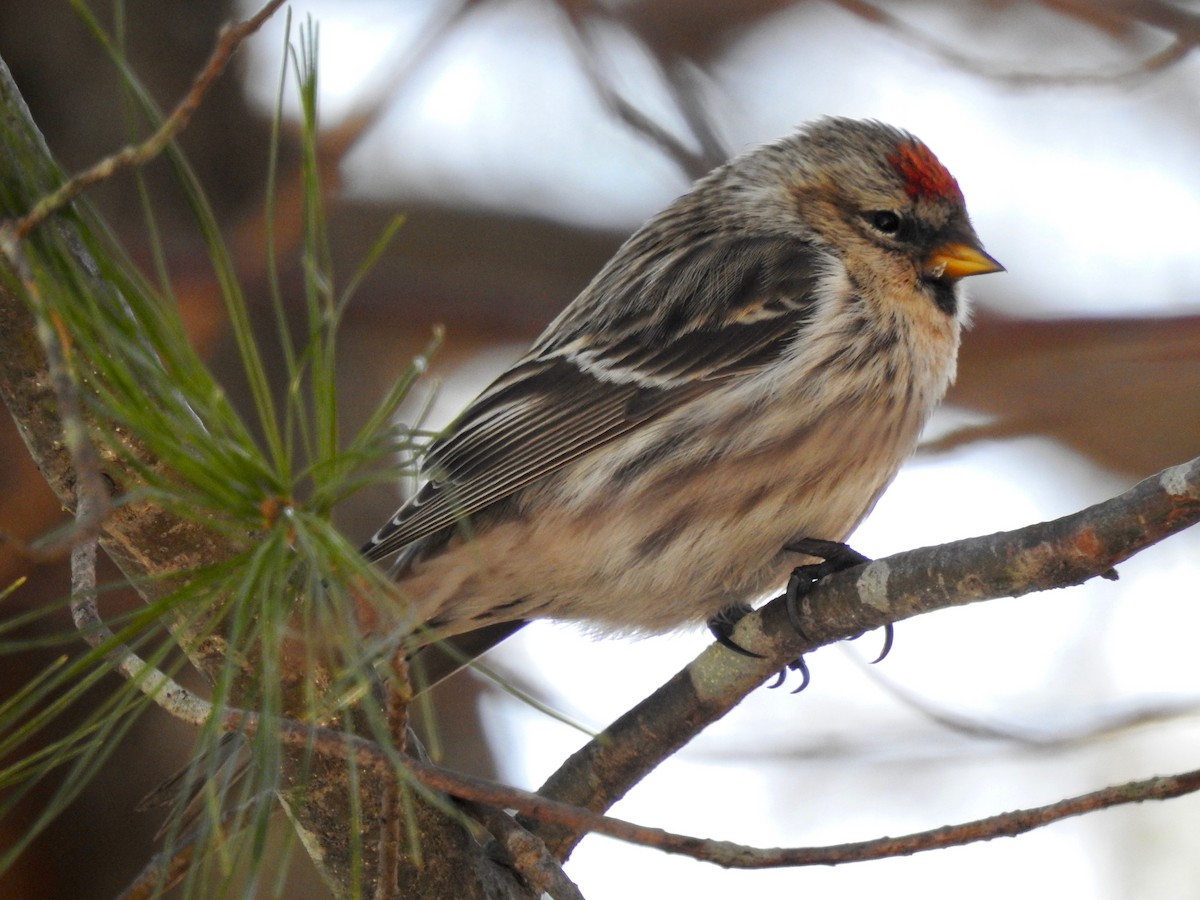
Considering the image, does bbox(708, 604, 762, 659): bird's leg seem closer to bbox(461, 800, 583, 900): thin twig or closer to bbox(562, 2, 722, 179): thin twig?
bbox(461, 800, 583, 900): thin twig

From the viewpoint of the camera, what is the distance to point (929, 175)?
10.3 ft

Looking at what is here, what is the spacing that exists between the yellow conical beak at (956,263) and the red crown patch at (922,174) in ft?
0.54

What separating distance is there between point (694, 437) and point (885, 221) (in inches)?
31.7

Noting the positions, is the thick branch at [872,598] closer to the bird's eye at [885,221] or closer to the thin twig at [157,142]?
the thin twig at [157,142]

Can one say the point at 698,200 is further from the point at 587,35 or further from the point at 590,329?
the point at 587,35

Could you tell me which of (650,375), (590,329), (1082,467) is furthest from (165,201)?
(1082,467)

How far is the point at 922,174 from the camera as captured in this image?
314 cm

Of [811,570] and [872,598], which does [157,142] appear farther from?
[811,570]

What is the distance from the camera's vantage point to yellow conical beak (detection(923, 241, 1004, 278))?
303cm

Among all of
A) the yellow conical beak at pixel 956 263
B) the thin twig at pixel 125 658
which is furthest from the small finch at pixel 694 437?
the thin twig at pixel 125 658

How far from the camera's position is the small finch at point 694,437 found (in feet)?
8.78

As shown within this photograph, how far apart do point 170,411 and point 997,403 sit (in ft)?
8.83

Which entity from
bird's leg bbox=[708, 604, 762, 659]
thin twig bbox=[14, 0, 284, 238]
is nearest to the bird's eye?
bird's leg bbox=[708, 604, 762, 659]

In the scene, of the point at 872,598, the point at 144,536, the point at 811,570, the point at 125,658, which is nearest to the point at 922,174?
the point at 811,570
